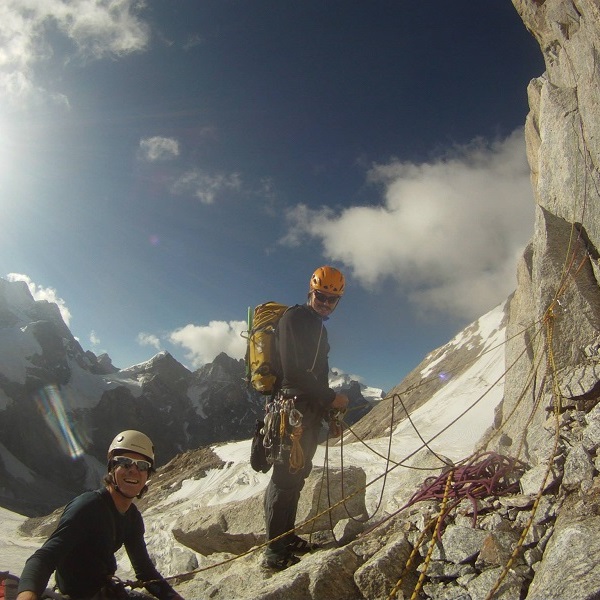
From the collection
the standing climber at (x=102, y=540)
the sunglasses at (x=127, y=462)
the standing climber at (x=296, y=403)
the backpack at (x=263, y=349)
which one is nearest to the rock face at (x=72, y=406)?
the standing climber at (x=296, y=403)

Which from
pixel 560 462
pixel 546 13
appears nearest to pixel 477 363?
pixel 546 13

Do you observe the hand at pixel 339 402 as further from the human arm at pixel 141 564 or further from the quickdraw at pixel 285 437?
the human arm at pixel 141 564

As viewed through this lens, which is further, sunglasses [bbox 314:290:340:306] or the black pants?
sunglasses [bbox 314:290:340:306]

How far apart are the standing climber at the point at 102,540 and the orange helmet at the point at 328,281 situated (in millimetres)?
3038

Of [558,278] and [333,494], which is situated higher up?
[558,278]

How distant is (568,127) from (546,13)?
11.5 ft

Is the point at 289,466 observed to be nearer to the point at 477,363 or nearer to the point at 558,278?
the point at 558,278

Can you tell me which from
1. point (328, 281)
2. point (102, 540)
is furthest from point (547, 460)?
point (102, 540)

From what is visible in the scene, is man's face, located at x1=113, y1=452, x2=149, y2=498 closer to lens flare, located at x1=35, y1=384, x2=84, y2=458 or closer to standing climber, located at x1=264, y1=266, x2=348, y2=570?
standing climber, located at x1=264, y1=266, x2=348, y2=570

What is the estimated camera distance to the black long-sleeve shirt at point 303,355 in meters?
5.73

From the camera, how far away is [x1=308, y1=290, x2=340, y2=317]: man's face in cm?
622

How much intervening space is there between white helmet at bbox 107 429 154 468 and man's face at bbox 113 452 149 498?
0.06 meters

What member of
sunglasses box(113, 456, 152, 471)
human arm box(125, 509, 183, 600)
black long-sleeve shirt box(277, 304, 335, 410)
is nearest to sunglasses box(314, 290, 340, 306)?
black long-sleeve shirt box(277, 304, 335, 410)

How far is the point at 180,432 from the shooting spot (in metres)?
168
